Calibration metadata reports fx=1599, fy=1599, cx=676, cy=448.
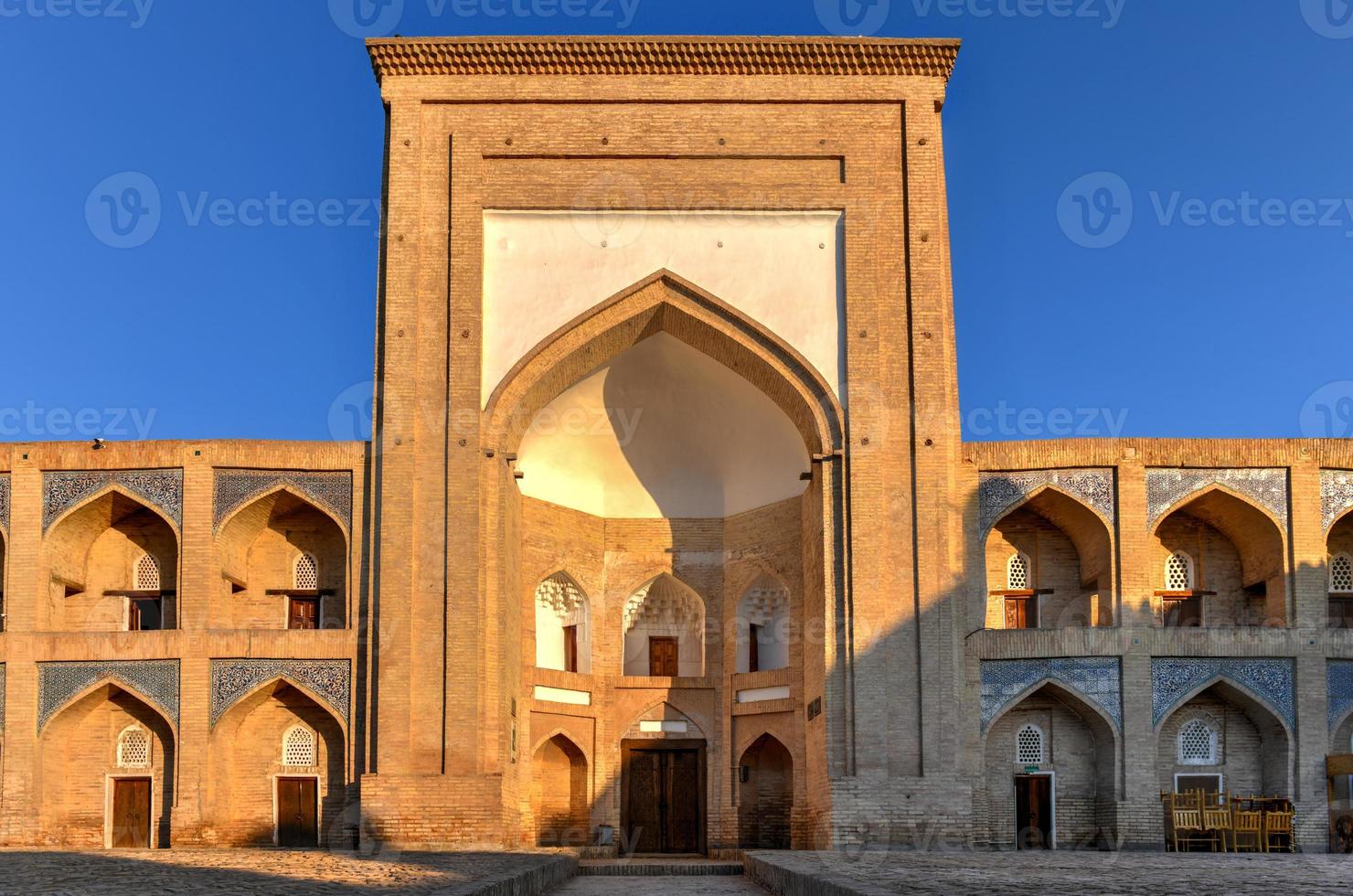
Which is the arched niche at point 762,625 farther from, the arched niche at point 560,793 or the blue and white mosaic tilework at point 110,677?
the blue and white mosaic tilework at point 110,677

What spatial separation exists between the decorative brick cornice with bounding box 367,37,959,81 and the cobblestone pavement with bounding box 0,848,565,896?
734cm

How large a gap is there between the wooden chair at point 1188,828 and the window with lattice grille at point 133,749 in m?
9.54

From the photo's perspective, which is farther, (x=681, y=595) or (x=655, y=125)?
(x=681, y=595)

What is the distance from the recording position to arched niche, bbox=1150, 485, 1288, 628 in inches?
603


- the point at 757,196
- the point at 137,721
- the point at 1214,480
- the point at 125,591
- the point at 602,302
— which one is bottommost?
the point at 137,721

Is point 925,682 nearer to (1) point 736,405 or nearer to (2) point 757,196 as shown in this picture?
(1) point 736,405

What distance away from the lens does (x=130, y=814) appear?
15.1 m

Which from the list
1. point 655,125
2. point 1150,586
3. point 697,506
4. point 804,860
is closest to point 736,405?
point 697,506

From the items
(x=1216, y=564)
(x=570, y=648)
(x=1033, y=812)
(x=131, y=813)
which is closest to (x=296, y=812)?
(x=131, y=813)

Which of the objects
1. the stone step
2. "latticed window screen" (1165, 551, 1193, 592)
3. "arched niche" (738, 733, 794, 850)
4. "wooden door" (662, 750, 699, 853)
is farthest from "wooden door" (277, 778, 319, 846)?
"latticed window screen" (1165, 551, 1193, 592)

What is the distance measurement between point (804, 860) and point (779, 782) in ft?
17.3

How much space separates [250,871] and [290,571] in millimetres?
6214

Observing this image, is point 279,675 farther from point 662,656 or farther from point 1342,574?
point 1342,574

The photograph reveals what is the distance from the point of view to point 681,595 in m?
17.5
